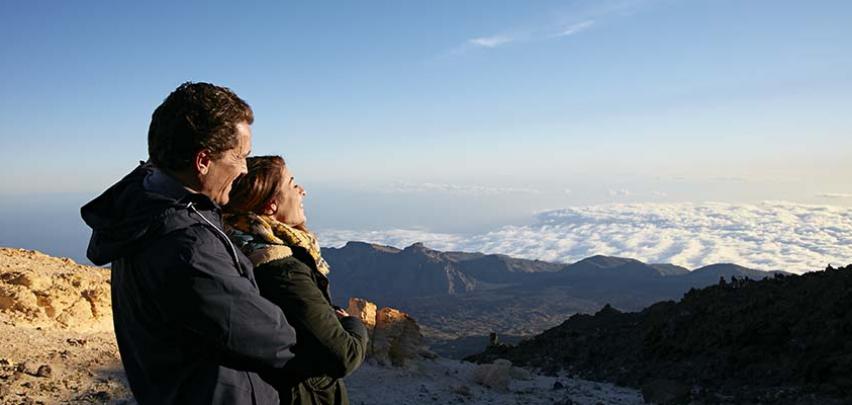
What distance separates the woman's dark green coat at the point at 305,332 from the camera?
2006mm

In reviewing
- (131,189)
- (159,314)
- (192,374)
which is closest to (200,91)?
(131,189)

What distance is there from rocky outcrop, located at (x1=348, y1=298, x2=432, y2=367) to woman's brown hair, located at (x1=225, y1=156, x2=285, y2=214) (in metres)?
7.97

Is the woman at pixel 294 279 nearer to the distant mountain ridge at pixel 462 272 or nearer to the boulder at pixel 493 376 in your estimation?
the boulder at pixel 493 376

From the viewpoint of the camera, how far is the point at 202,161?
6.22ft

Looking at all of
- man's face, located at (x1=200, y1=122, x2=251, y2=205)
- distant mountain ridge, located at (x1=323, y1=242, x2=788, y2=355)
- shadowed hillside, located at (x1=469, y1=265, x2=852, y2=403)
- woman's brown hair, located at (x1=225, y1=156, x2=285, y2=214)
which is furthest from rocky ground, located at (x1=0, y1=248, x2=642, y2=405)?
distant mountain ridge, located at (x1=323, y1=242, x2=788, y2=355)

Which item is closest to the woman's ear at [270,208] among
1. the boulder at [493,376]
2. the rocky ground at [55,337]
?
the rocky ground at [55,337]

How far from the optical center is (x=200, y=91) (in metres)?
1.87

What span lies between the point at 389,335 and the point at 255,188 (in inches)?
339

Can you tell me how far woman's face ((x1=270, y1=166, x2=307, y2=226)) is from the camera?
7.80 ft

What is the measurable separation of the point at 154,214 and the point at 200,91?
39 centimetres

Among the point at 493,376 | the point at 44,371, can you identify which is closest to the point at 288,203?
the point at 44,371

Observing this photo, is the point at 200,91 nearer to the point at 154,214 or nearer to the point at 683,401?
the point at 154,214

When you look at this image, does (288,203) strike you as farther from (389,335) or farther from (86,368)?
(389,335)

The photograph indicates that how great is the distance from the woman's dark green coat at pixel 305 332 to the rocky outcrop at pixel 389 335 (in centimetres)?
812
